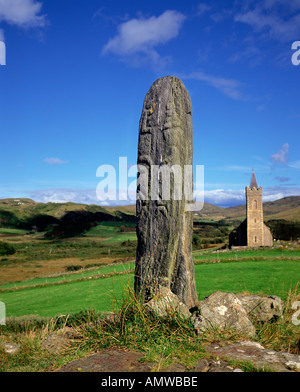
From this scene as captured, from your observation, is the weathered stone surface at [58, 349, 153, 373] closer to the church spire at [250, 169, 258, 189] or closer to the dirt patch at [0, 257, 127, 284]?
the dirt patch at [0, 257, 127, 284]

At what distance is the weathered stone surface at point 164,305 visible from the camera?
516 centimetres

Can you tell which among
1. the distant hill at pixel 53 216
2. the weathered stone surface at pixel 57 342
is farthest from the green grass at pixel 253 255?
the distant hill at pixel 53 216

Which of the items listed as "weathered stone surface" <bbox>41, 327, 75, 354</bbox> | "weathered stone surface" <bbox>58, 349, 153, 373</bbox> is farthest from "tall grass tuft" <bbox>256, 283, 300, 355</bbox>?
"weathered stone surface" <bbox>41, 327, 75, 354</bbox>

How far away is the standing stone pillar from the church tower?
5204cm

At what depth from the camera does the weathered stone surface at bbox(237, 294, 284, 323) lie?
18.4 ft

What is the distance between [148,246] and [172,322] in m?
1.65

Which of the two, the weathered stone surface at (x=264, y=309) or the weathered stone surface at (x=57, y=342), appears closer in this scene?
the weathered stone surface at (x=57, y=342)

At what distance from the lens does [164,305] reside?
528 cm

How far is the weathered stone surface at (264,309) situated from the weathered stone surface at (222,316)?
2.11 feet

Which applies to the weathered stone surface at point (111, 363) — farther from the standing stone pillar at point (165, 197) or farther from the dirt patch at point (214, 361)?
the standing stone pillar at point (165, 197)

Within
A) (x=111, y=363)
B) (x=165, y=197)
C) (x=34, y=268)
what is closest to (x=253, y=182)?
(x=34, y=268)

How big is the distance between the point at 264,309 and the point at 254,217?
53.8 m

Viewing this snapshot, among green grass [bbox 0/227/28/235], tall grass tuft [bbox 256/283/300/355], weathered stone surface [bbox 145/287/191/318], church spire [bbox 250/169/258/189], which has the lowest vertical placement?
green grass [bbox 0/227/28/235]

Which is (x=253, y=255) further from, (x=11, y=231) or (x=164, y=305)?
(x=11, y=231)
